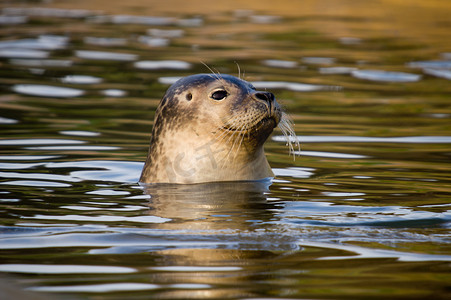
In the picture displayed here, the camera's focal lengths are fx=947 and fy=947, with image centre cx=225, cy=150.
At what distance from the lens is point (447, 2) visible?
2534cm

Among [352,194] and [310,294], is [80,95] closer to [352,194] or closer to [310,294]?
[352,194]

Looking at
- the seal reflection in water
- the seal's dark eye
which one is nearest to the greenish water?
the seal reflection in water

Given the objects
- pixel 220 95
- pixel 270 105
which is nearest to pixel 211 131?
pixel 220 95

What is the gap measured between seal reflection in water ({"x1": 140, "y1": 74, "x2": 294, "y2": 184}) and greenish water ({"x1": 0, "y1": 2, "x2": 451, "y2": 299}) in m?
0.19

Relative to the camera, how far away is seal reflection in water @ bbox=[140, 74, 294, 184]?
24.2ft

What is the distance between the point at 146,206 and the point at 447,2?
20.2 meters

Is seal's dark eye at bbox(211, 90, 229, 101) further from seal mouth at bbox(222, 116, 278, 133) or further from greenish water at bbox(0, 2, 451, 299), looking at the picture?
greenish water at bbox(0, 2, 451, 299)

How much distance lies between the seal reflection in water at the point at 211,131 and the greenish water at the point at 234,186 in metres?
0.19

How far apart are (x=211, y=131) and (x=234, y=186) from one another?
1.56ft

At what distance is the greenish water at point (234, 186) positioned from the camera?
4656 millimetres

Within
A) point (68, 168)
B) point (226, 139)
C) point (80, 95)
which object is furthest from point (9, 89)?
point (226, 139)

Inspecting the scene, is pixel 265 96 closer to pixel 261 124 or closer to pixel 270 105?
pixel 270 105

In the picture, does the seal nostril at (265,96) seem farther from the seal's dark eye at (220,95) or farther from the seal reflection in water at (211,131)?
the seal's dark eye at (220,95)

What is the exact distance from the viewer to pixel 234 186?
7.52 metres
